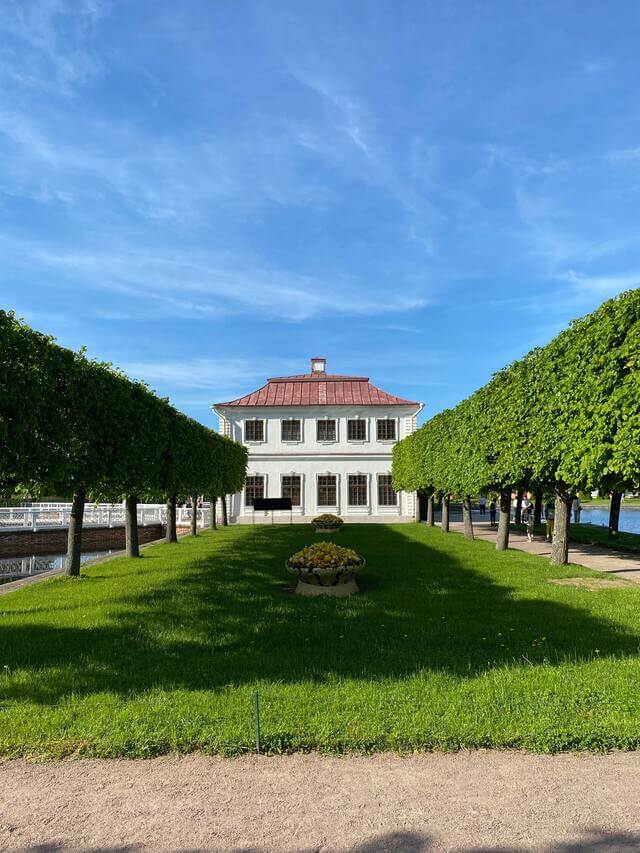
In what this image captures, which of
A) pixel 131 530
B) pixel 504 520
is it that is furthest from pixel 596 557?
pixel 131 530

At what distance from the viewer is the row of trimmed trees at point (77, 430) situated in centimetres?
792

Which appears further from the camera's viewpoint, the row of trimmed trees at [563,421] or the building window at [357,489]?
the building window at [357,489]

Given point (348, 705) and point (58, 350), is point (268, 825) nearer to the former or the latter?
point (348, 705)

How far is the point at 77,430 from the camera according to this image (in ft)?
32.0

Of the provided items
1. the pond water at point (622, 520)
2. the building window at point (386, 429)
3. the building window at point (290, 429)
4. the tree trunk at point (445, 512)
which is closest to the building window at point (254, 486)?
the building window at point (290, 429)

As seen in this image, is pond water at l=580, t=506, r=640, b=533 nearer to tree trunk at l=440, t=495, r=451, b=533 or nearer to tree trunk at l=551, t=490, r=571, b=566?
tree trunk at l=440, t=495, r=451, b=533

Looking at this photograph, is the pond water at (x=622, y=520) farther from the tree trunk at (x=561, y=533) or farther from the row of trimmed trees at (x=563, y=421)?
the tree trunk at (x=561, y=533)

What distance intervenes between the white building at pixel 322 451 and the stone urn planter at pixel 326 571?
2436 cm

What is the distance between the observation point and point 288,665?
5410 mm

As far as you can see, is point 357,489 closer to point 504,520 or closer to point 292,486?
point 292,486

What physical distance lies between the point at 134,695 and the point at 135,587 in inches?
239

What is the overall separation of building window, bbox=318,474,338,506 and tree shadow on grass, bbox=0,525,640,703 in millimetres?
23116

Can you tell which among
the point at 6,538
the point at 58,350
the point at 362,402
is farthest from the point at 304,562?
the point at 362,402

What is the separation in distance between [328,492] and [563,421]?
2356 cm
